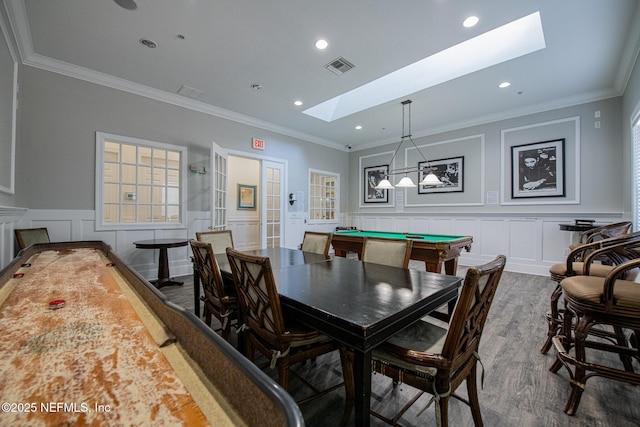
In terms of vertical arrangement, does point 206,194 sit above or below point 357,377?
above

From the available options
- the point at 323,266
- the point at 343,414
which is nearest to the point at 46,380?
the point at 343,414

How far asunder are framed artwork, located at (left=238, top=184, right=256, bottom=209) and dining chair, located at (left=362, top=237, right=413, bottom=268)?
16.7ft

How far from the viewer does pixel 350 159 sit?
7422 millimetres

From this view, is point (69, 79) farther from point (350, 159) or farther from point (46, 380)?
point (350, 159)

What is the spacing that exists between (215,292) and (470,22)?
3432 millimetres

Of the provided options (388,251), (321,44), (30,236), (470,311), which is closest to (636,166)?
(388,251)

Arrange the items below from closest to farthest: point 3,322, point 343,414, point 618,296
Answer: point 3,322
point 618,296
point 343,414

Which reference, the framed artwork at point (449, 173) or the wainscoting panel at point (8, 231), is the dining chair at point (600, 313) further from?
the framed artwork at point (449, 173)

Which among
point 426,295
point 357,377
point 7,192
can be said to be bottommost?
point 357,377

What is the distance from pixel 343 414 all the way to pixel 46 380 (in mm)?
1378

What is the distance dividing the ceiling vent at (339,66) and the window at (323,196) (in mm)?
3087

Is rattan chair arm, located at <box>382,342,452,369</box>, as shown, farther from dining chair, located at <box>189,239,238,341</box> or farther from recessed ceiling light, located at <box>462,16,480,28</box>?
recessed ceiling light, located at <box>462,16,480,28</box>

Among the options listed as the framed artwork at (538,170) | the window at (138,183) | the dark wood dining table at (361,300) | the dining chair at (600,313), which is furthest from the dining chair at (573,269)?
the window at (138,183)

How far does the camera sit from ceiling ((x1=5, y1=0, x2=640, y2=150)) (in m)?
2.41
